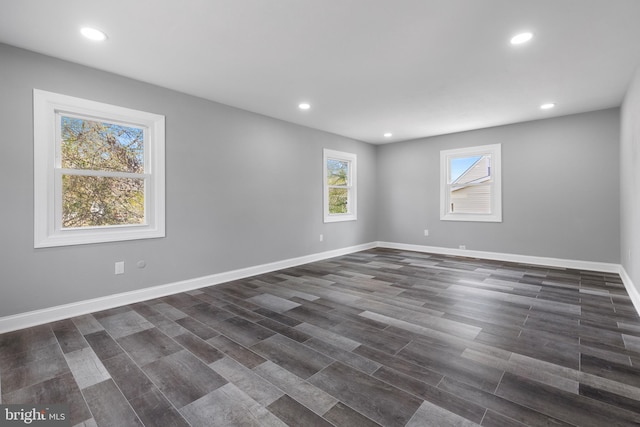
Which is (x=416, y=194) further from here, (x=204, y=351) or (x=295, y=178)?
(x=204, y=351)

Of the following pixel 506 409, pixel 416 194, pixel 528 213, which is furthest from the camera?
pixel 416 194

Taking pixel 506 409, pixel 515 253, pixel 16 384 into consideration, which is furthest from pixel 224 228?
pixel 515 253

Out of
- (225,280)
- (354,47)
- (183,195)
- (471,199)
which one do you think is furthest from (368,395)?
(471,199)

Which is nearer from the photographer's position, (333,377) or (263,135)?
(333,377)

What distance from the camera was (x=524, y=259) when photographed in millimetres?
5359

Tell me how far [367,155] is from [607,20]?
15.9ft

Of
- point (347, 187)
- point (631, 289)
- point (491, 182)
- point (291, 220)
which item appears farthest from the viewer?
point (347, 187)

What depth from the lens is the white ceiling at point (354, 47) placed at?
2.22 m

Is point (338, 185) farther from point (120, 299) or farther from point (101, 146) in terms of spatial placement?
point (120, 299)

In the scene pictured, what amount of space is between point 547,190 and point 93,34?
6.34 meters

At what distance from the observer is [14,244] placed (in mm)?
2717

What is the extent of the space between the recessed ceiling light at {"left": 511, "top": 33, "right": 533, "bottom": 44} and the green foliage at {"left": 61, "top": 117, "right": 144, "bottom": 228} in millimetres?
3907

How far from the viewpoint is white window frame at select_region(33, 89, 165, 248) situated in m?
2.83

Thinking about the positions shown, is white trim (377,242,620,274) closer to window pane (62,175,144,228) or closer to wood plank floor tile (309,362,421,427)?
wood plank floor tile (309,362,421,427)
